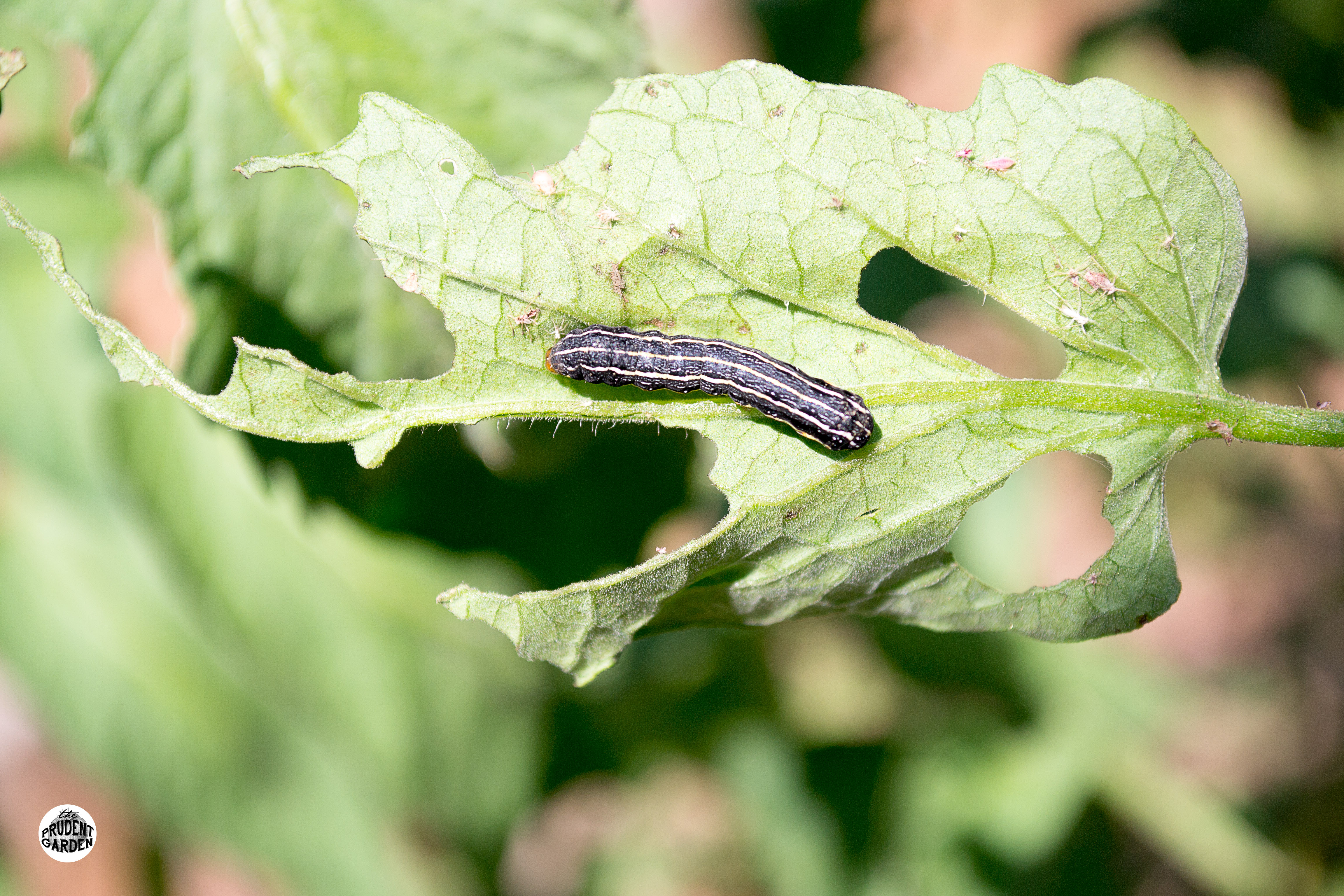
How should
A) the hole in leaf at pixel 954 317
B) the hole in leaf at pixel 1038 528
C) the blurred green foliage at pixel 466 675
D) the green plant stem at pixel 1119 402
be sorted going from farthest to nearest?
the hole in leaf at pixel 1038 528, the hole in leaf at pixel 954 317, the blurred green foliage at pixel 466 675, the green plant stem at pixel 1119 402

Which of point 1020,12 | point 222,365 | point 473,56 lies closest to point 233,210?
point 222,365

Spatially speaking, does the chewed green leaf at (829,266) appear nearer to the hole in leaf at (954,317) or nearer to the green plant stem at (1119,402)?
the green plant stem at (1119,402)

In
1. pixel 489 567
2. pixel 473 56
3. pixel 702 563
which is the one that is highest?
pixel 473 56

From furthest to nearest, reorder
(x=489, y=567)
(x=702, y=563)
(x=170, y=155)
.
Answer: (x=489, y=567) → (x=170, y=155) → (x=702, y=563)

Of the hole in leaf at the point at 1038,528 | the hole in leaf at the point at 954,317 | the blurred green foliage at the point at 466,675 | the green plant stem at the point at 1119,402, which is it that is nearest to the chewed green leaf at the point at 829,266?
the green plant stem at the point at 1119,402

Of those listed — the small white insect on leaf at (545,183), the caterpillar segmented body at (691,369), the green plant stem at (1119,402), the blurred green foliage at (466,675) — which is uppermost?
the small white insect on leaf at (545,183)

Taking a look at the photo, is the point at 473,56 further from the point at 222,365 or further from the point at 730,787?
the point at 730,787
